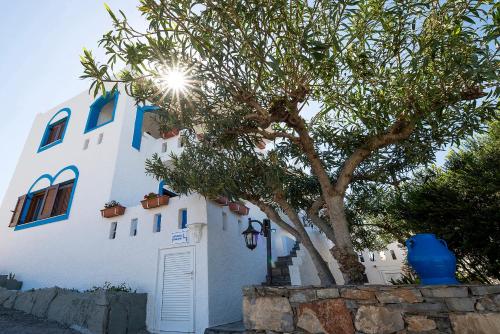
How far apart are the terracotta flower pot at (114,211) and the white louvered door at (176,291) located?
7.69 ft

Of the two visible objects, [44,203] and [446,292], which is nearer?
[446,292]

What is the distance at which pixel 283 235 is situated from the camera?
10805mm

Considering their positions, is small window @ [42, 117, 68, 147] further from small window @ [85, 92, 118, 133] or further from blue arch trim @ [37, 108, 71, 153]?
small window @ [85, 92, 118, 133]

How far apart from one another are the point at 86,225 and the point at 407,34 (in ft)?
34.2

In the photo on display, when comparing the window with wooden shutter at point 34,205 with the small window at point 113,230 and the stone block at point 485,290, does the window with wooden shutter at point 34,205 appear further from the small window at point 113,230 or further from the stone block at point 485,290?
the stone block at point 485,290

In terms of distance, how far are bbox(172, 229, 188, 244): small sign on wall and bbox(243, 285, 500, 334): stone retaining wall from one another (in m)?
3.12

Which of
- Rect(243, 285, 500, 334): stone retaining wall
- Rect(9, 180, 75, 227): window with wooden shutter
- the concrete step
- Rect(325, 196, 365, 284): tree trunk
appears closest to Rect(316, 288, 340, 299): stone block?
Rect(243, 285, 500, 334): stone retaining wall

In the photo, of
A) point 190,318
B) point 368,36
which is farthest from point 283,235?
point 368,36

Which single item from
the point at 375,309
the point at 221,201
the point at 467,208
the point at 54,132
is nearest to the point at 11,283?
the point at 54,132

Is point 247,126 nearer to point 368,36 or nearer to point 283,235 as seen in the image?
point 368,36

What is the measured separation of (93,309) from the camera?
5.94 m

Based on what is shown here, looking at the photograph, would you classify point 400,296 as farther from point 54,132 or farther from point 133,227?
point 54,132

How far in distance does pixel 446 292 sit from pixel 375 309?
84cm

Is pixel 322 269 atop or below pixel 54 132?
below
